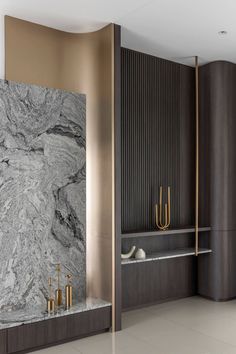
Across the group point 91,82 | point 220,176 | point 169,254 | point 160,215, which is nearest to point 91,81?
point 91,82

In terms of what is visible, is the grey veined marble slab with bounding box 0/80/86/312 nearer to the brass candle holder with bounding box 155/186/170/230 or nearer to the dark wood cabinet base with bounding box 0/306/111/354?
the dark wood cabinet base with bounding box 0/306/111/354

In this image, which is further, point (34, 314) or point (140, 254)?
point (140, 254)

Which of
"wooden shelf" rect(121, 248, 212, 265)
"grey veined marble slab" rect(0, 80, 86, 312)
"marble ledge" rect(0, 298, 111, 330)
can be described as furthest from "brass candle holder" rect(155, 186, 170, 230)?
"marble ledge" rect(0, 298, 111, 330)

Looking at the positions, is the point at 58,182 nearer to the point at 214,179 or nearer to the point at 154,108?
the point at 154,108

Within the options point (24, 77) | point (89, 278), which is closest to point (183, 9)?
point (24, 77)

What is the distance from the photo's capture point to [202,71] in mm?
5043

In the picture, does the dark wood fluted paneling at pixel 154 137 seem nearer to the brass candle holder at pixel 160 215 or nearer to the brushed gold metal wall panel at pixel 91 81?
the brass candle holder at pixel 160 215

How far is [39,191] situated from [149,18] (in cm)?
195

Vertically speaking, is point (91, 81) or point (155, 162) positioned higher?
point (91, 81)

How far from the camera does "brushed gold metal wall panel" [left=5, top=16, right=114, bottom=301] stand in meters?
3.74

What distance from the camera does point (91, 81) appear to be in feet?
13.2

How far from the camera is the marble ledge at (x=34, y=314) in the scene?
3.23m

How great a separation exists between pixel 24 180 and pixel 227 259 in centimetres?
277

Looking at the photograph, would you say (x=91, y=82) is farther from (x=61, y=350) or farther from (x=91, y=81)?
(x=61, y=350)
